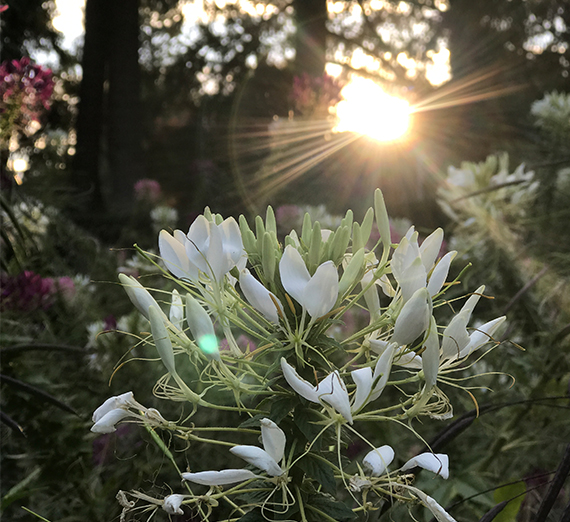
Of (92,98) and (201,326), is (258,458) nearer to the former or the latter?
(201,326)

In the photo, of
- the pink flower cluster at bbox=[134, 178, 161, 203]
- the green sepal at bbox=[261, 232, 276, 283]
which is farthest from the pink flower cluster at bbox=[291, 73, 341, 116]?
the green sepal at bbox=[261, 232, 276, 283]

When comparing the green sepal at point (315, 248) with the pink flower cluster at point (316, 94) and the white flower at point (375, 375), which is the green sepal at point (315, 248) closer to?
the white flower at point (375, 375)

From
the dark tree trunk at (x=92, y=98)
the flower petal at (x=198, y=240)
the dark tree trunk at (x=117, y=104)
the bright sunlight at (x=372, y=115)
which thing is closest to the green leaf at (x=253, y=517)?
the flower petal at (x=198, y=240)

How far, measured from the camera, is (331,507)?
407 mm

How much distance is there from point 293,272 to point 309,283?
2 cm

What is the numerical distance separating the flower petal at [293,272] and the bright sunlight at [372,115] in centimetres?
189

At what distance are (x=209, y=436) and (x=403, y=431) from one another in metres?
0.42

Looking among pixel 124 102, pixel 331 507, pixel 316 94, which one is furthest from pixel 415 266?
pixel 124 102

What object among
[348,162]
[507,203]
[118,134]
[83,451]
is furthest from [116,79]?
[83,451]

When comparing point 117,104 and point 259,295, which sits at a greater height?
point 117,104

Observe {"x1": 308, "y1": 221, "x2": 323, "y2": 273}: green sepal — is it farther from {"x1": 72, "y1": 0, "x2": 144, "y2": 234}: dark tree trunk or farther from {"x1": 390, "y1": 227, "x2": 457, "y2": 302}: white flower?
{"x1": 72, "y1": 0, "x2": 144, "y2": 234}: dark tree trunk

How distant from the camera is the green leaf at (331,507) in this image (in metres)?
0.39

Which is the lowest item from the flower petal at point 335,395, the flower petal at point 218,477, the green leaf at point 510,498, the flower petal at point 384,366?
the green leaf at point 510,498

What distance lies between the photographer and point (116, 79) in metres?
3.67
